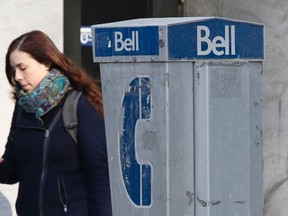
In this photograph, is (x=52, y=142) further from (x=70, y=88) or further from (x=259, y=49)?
(x=259, y=49)

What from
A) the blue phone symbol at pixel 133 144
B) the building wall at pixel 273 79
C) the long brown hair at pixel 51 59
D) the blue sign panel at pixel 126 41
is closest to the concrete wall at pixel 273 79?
the building wall at pixel 273 79

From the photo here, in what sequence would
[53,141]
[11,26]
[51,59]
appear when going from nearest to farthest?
1. [53,141]
2. [51,59]
3. [11,26]

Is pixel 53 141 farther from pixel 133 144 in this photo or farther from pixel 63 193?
pixel 133 144

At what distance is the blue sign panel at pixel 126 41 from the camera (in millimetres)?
3492

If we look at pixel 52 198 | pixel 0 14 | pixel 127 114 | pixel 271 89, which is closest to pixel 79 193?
pixel 52 198

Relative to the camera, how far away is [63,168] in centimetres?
455

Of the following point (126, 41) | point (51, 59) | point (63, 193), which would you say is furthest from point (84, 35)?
point (126, 41)

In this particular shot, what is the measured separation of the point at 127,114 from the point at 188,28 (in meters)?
0.38

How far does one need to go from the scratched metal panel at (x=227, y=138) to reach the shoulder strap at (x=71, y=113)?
116 cm

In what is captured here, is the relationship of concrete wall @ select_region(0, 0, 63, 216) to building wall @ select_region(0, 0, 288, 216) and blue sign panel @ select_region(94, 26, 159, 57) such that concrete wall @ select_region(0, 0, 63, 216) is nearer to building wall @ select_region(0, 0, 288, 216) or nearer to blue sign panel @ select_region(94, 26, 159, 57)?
building wall @ select_region(0, 0, 288, 216)

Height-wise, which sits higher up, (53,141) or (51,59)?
(51,59)

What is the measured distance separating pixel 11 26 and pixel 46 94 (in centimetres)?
242

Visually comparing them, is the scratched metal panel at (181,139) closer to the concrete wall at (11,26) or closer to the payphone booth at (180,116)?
the payphone booth at (180,116)

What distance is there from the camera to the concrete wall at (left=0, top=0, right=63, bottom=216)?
687cm
